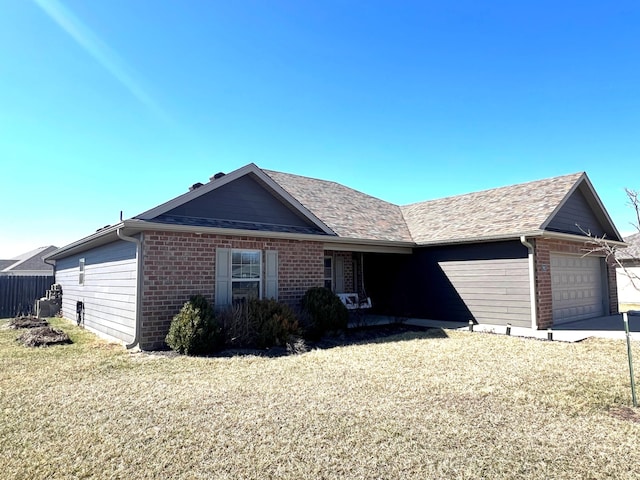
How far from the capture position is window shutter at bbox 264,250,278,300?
10.8 meters

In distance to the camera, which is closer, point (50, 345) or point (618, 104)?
point (50, 345)

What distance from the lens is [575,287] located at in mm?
13836

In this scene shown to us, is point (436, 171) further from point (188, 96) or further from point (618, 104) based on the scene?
point (188, 96)

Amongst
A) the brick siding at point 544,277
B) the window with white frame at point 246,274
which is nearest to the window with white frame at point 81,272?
the window with white frame at point 246,274

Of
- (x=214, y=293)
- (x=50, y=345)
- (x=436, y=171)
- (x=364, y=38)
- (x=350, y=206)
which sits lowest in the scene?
(x=50, y=345)

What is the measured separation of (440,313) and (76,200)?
18.3m

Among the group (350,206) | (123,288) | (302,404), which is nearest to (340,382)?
(302,404)

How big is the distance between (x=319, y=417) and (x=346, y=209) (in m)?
11.8

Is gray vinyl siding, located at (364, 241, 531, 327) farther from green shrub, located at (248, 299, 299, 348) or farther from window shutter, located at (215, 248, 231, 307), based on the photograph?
window shutter, located at (215, 248, 231, 307)

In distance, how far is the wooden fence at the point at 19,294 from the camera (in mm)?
17812

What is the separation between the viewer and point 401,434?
4.15 m

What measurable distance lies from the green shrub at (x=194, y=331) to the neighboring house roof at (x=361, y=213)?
6.48ft

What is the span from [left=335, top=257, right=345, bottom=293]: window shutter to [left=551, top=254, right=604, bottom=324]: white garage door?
24.6 ft

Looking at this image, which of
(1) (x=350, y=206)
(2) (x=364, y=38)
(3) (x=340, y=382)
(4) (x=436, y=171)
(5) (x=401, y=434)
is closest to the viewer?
(5) (x=401, y=434)
